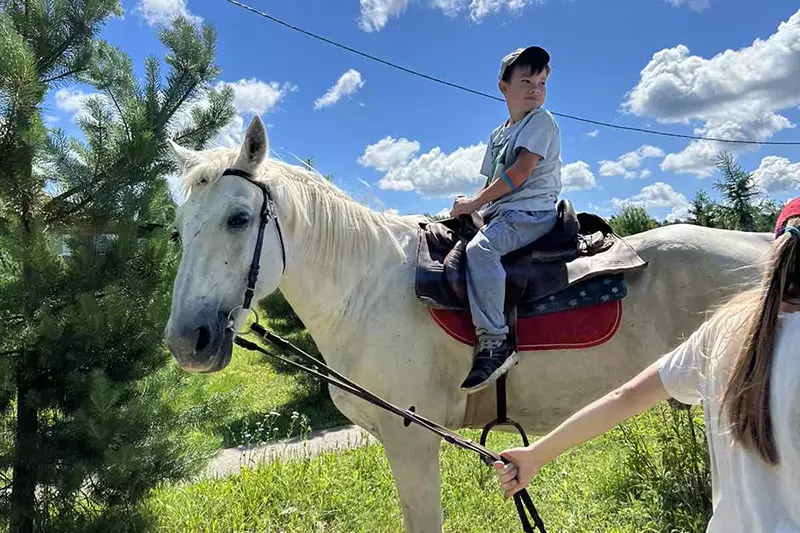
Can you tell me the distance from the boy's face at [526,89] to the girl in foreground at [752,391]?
163 cm

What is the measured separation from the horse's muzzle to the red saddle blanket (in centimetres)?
91

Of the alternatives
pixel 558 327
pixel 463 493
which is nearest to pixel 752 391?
pixel 558 327

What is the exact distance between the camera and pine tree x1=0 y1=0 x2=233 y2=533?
260 cm

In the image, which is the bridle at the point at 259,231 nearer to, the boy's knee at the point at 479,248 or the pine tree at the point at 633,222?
the boy's knee at the point at 479,248

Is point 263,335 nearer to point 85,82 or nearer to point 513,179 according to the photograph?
point 513,179

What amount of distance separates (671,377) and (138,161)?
275 cm

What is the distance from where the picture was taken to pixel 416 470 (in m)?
2.23

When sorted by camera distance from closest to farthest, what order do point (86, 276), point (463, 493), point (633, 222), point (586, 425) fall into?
1. point (586, 425)
2. point (86, 276)
3. point (463, 493)
4. point (633, 222)

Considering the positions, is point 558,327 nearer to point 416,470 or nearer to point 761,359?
point 416,470

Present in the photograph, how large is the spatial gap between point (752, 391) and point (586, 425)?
360 mm

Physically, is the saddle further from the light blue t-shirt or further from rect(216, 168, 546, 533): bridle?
rect(216, 168, 546, 533): bridle

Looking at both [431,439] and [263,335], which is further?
[431,439]

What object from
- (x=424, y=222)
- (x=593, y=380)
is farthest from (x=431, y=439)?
(x=424, y=222)

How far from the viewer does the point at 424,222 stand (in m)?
2.80
